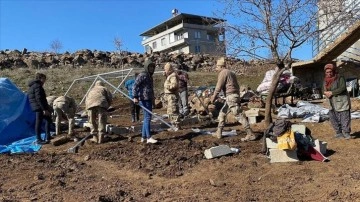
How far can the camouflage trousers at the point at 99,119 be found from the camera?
29.2ft

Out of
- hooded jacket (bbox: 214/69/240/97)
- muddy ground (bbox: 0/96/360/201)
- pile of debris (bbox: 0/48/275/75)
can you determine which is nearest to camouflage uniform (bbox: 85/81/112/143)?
muddy ground (bbox: 0/96/360/201)

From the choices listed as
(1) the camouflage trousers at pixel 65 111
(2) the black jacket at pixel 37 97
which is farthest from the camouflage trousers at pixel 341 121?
(2) the black jacket at pixel 37 97

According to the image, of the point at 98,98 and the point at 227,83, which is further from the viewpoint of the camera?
the point at 98,98

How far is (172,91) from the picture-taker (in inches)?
389

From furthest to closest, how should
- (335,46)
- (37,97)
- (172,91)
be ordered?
1. (335,46)
2. (172,91)
3. (37,97)

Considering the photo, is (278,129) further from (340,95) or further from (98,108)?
(98,108)

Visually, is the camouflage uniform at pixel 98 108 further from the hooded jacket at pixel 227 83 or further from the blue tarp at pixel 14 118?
the hooded jacket at pixel 227 83

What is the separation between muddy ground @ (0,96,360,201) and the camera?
5391mm

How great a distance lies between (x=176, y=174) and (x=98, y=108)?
314 cm

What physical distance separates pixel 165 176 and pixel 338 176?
2.47 m

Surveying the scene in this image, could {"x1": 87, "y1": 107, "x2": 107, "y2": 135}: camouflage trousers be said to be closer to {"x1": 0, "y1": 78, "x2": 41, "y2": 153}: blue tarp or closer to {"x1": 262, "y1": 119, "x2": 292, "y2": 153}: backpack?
{"x1": 0, "y1": 78, "x2": 41, "y2": 153}: blue tarp

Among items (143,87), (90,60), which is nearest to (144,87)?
(143,87)

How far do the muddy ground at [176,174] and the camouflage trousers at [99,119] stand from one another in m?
0.41

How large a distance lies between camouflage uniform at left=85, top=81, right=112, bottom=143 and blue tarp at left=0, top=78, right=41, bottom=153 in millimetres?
1848
